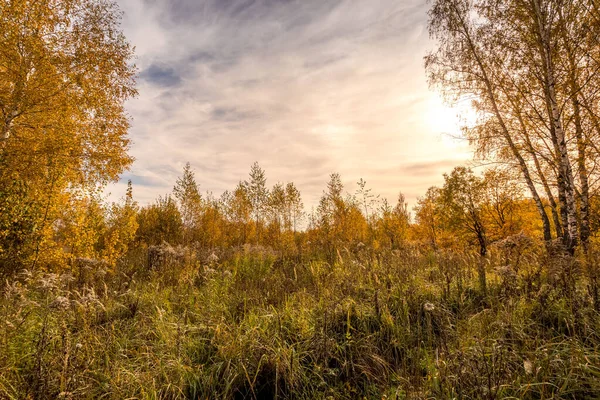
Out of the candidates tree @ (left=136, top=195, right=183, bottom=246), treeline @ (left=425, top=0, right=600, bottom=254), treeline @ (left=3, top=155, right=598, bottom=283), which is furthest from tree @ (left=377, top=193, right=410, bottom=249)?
tree @ (left=136, top=195, right=183, bottom=246)

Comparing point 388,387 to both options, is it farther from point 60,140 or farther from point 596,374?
point 60,140

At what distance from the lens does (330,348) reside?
3516 millimetres

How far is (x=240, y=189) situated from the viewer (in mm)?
26797

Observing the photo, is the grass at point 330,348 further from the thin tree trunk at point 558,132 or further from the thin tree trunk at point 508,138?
the thin tree trunk at point 508,138

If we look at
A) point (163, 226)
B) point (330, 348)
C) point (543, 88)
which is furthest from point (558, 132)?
point (163, 226)

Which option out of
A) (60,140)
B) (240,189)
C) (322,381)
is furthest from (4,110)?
(240,189)

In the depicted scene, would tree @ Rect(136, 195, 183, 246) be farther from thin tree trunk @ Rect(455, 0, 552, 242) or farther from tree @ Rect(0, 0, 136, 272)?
thin tree trunk @ Rect(455, 0, 552, 242)

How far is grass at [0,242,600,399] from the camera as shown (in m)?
2.54

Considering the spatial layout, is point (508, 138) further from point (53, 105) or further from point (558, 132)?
point (53, 105)

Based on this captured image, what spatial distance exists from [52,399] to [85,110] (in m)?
10.5

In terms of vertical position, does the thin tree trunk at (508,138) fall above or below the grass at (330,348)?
above

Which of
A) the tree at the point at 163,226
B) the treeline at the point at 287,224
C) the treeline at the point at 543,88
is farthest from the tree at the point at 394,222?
the tree at the point at 163,226

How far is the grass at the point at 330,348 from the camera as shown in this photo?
8.32 ft

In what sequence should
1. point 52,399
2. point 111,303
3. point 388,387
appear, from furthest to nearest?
point 111,303 → point 388,387 → point 52,399
